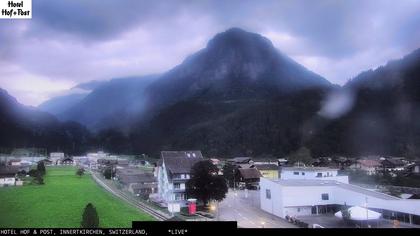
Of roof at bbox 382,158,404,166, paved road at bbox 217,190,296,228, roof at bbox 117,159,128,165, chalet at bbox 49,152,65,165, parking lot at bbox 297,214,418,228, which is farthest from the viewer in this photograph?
roof at bbox 382,158,404,166

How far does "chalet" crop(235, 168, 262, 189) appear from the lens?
664cm

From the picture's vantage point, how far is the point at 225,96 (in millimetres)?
5258

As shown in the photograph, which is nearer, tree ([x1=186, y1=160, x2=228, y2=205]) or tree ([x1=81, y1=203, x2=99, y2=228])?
tree ([x1=81, y1=203, x2=99, y2=228])

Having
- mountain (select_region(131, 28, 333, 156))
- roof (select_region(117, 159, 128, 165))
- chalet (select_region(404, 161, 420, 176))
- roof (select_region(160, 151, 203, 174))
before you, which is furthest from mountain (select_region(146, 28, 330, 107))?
chalet (select_region(404, 161, 420, 176))

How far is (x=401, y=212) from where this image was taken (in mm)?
4520

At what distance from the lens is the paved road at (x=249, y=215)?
15.0 ft

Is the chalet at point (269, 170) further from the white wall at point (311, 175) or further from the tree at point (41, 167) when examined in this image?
the tree at point (41, 167)

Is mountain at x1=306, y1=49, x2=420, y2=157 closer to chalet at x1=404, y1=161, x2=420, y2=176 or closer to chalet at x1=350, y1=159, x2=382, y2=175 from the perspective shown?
chalet at x1=350, y1=159, x2=382, y2=175

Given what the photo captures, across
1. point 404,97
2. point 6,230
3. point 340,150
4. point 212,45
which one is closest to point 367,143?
point 340,150

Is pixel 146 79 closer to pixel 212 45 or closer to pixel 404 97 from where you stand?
pixel 212 45

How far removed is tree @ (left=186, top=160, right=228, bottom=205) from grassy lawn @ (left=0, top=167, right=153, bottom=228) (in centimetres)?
92

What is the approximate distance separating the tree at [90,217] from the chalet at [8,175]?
3.02 ft

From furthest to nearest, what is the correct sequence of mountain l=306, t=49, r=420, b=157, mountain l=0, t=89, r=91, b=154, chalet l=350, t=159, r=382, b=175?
chalet l=350, t=159, r=382, b=175
mountain l=306, t=49, r=420, b=157
mountain l=0, t=89, r=91, b=154

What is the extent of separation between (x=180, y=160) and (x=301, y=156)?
7.61 ft
